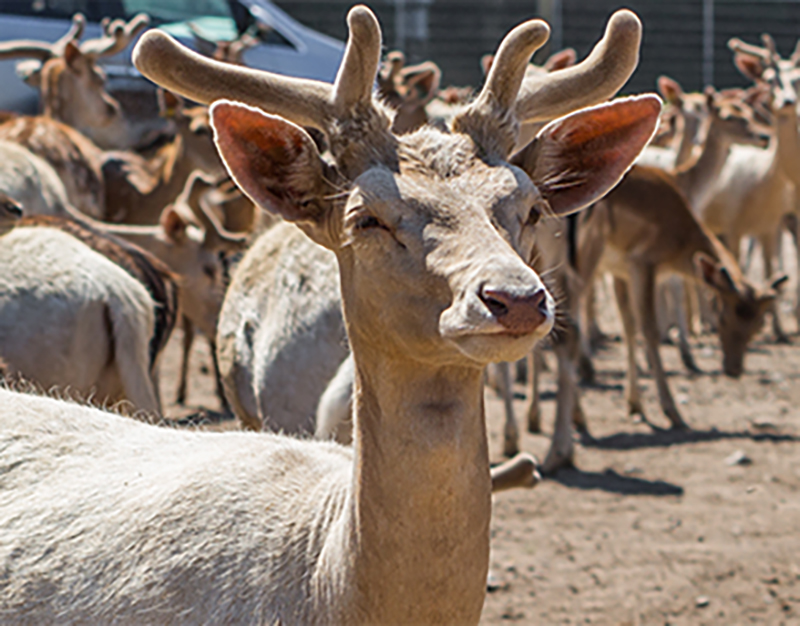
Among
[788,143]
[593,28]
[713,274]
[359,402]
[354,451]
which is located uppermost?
[593,28]

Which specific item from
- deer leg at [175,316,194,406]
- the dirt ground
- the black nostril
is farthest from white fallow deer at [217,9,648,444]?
deer leg at [175,316,194,406]

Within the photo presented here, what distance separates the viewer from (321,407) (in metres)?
4.36

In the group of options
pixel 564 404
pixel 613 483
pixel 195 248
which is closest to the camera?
pixel 613 483

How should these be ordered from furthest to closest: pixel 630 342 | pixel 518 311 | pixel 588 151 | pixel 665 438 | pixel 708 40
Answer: pixel 708 40 < pixel 630 342 < pixel 665 438 < pixel 588 151 < pixel 518 311

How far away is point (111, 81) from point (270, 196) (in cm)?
867

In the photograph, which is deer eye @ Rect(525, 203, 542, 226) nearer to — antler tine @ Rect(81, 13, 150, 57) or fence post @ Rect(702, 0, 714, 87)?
antler tine @ Rect(81, 13, 150, 57)

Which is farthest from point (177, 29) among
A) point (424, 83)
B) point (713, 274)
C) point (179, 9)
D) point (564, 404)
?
point (564, 404)

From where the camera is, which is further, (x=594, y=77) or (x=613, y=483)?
(x=613, y=483)

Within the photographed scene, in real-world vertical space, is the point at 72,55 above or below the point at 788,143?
above

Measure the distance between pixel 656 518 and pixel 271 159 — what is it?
4324 mm

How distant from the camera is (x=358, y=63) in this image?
108 inches

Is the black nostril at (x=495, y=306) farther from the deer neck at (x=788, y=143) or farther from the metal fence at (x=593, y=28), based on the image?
the metal fence at (x=593, y=28)

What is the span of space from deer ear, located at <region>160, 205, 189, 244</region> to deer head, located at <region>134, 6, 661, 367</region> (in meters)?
4.40

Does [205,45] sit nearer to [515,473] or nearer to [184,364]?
[184,364]
